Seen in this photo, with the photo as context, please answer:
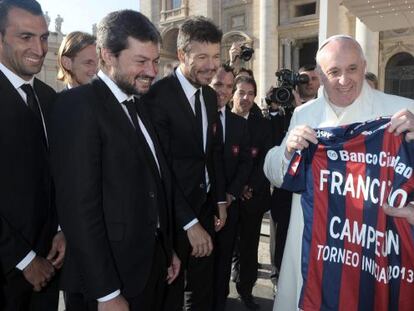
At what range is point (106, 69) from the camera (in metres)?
2.03

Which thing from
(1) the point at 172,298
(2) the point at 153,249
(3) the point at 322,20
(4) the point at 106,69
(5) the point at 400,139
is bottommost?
(1) the point at 172,298

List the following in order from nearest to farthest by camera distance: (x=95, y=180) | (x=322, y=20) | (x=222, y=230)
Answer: (x=95, y=180), (x=222, y=230), (x=322, y=20)

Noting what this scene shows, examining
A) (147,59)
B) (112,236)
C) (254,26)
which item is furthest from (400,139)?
(254,26)

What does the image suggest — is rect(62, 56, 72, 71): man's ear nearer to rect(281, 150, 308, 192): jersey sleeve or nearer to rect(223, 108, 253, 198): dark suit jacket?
rect(223, 108, 253, 198): dark suit jacket

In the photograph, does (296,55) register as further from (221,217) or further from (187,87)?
(187,87)

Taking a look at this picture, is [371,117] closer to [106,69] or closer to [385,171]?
[385,171]

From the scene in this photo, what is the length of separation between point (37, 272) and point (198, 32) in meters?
1.81

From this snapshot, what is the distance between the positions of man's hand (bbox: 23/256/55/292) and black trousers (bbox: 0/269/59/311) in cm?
9

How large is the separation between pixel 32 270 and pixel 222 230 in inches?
69.0

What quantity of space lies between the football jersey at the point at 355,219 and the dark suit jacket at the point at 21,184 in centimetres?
141

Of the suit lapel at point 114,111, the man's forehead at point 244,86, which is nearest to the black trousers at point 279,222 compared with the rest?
the man's forehead at point 244,86

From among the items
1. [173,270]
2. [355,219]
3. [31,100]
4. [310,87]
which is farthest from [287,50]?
[31,100]

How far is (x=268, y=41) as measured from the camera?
24.7m

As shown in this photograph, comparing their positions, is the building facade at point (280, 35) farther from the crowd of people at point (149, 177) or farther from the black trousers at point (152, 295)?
the black trousers at point (152, 295)
